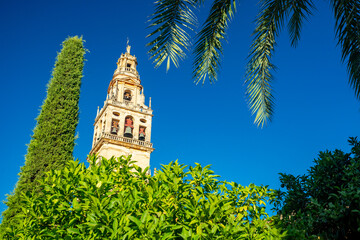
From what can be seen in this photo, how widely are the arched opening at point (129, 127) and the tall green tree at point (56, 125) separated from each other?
1370 cm

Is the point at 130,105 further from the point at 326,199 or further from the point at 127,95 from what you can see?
the point at 326,199

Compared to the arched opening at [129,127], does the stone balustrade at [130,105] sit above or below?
above

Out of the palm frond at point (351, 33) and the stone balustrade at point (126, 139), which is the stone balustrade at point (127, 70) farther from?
the palm frond at point (351, 33)

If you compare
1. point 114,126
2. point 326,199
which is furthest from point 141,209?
point 114,126

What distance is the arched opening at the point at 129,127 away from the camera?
93.8 ft

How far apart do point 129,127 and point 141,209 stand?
24974mm

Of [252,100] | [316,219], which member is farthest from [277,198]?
[252,100]

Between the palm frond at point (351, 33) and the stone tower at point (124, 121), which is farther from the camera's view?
the stone tower at point (124, 121)

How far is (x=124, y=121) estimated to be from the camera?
1153 inches

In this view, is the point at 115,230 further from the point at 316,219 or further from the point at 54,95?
the point at 54,95

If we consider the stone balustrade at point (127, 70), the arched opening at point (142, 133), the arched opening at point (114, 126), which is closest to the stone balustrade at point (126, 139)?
the arched opening at point (142, 133)

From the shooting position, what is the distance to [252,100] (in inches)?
249

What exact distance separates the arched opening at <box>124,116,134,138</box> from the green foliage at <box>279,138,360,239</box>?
24.0 m

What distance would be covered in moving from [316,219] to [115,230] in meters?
3.08
